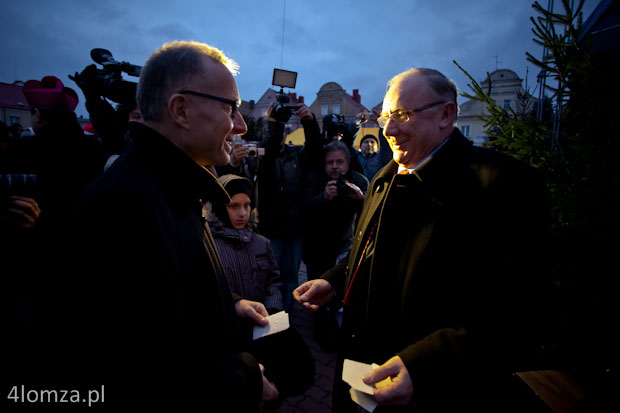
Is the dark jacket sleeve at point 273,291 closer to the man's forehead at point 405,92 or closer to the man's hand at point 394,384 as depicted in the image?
the man's hand at point 394,384

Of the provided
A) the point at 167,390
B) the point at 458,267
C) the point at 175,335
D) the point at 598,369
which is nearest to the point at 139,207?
the point at 175,335

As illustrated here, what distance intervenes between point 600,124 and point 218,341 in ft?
Answer: 9.21

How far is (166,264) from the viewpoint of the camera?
3.18 feet

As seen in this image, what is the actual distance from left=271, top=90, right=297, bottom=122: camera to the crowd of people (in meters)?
2.09

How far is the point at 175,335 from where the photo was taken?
954 millimetres

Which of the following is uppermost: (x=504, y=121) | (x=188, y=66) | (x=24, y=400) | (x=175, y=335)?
(x=504, y=121)

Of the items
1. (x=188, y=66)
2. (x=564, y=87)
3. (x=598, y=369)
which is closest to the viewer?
(x=188, y=66)

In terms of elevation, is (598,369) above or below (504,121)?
below

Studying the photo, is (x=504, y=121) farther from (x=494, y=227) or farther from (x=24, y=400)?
(x=24, y=400)

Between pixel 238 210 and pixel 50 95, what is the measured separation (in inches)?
83.0

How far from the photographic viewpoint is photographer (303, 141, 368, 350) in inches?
153

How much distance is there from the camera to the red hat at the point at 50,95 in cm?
285

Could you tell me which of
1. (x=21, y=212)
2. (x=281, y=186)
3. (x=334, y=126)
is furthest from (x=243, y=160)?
(x=21, y=212)

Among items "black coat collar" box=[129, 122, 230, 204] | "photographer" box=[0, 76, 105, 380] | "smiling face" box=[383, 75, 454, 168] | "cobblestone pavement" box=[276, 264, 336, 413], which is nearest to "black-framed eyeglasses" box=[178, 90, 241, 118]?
"black coat collar" box=[129, 122, 230, 204]
